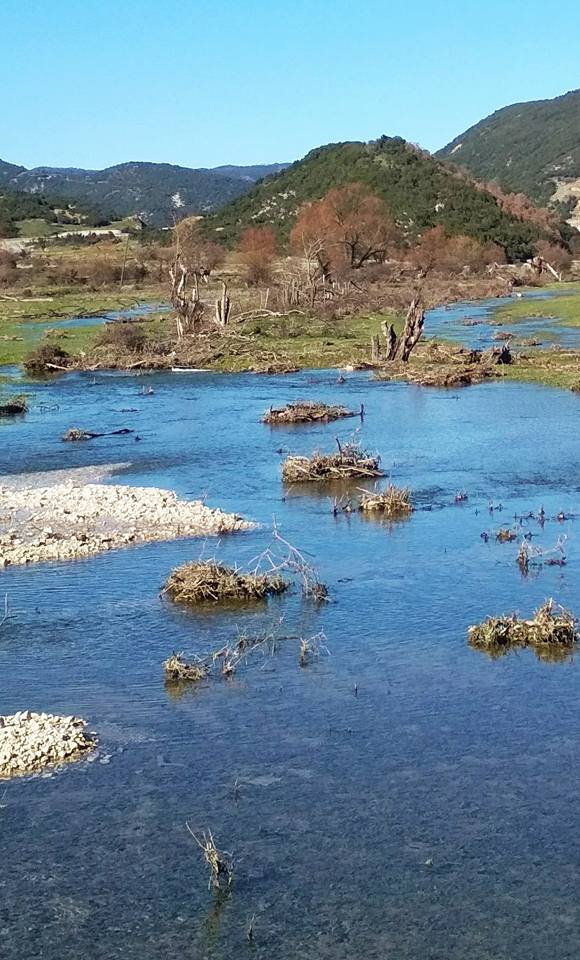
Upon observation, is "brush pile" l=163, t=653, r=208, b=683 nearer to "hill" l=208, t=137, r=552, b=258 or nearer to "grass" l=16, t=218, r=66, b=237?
"hill" l=208, t=137, r=552, b=258

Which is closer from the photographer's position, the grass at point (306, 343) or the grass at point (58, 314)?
the grass at point (306, 343)

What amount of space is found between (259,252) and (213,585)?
85.3m

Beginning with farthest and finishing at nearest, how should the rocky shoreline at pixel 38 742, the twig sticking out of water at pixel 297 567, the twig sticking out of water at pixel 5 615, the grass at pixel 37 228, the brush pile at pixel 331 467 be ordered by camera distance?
1. the grass at pixel 37 228
2. the brush pile at pixel 331 467
3. the twig sticking out of water at pixel 297 567
4. the twig sticking out of water at pixel 5 615
5. the rocky shoreline at pixel 38 742

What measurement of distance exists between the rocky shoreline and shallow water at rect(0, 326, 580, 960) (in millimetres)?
282

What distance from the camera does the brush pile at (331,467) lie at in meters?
27.0

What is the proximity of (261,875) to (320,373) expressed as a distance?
38.8 meters

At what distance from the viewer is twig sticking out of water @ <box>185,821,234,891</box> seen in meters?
10.5

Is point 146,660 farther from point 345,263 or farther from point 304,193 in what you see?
point 304,193

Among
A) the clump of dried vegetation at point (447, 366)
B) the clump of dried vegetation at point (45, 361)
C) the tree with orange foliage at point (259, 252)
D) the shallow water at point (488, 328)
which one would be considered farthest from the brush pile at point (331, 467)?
the tree with orange foliage at point (259, 252)

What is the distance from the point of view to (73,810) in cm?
1194

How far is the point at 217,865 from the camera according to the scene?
10578 mm

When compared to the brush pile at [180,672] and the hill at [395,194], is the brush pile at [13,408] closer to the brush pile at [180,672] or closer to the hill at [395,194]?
the brush pile at [180,672]

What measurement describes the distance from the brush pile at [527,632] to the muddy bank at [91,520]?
7.30 m

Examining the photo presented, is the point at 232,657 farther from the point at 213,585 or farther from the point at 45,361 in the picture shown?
the point at 45,361
